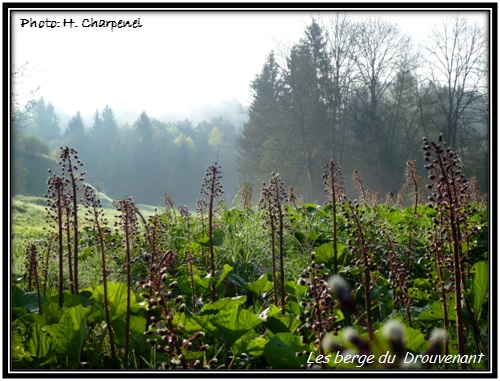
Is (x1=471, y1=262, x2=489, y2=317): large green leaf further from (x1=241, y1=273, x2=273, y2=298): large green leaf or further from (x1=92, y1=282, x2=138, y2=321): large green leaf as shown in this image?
(x1=92, y1=282, x2=138, y2=321): large green leaf

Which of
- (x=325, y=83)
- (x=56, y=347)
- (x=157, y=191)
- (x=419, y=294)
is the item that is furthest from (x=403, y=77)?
(x=157, y=191)

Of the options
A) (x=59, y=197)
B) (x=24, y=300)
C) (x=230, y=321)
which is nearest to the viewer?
(x=230, y=321)

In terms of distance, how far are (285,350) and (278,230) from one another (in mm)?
3994

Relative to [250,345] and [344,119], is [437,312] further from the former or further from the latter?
[344,119]

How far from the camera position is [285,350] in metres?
1.95

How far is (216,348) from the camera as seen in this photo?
8.79 feet

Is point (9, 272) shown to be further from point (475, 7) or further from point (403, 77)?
point (403, 77)

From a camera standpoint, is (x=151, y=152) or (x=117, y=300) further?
(x=151, y=152)

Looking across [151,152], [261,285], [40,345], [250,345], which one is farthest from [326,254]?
[151,152]

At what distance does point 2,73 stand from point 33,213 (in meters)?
11.6

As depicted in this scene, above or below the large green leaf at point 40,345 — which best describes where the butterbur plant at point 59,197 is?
above

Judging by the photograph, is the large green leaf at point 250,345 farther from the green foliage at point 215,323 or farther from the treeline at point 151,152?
the treeline at point 151,152

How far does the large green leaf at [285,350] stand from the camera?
6.39 ft

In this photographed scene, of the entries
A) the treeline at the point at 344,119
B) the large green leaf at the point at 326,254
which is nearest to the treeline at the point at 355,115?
the treeline at the point at 344,119
